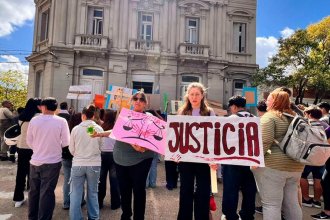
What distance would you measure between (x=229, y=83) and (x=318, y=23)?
12.3 metres

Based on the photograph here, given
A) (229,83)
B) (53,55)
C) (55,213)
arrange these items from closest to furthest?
1. (55,213)
2. (53,55)
3. (229,83)

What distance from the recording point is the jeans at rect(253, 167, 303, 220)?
327 cm

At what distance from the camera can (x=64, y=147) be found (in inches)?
179

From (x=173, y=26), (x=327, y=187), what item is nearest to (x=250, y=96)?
(x=327, y=187)

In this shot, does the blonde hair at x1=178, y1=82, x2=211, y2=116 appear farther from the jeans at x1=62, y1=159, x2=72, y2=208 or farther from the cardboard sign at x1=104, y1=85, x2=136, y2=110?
the cardboard sign at x1=104, y1=85, x2=136, y2=110

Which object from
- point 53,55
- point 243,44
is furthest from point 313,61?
point 53,55

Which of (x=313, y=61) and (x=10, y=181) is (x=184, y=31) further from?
(x=10, y=181)

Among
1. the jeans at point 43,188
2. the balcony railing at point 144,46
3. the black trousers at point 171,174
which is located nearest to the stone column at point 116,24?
the balcony railing at point 144,46

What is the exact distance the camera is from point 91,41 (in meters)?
18.3

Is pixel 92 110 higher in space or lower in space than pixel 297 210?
higher

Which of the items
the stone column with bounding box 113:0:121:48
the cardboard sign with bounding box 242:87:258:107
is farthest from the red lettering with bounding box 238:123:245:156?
the stone column with bounding box 113:0:121:48

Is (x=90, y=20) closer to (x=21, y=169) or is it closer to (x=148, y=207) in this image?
→ (x=21, y=169)

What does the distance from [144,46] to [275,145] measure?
16362 millimetres

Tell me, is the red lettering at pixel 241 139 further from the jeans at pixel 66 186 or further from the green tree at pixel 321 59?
the green tree at pixel 321 59
